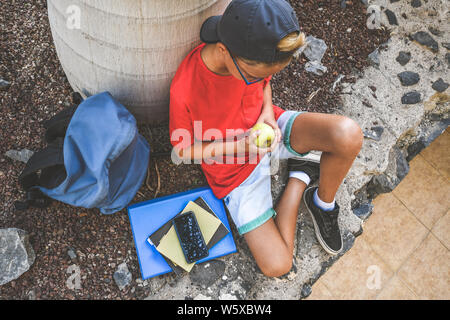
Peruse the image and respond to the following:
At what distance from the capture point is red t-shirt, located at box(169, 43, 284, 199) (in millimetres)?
1489

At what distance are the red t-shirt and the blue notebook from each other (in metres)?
0.10

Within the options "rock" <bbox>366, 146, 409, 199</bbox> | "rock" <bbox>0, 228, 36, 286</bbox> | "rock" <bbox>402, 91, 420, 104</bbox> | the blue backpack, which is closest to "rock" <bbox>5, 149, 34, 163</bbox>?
the blue backpack

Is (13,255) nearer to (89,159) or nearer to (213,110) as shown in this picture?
(89,159)

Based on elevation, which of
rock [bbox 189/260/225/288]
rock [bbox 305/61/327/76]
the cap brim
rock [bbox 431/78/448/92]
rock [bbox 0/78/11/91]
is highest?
the cap brim

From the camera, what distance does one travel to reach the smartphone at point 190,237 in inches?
67.6

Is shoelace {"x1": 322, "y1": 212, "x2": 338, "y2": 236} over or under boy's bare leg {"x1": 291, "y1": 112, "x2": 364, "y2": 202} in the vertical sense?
under

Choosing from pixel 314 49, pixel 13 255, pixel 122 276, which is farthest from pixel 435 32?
pixel 13 255

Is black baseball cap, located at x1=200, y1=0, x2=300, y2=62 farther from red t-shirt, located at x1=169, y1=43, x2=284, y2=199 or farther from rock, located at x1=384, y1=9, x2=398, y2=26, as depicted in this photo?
rock, located at x1=384, y1=9, x2=398, y2=26

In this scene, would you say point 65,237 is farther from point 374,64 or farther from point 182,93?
point 374,64

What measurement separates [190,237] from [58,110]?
1010 mm

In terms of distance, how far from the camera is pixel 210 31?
136cm

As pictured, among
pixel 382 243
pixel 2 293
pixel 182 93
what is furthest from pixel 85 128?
pixel 382 243
